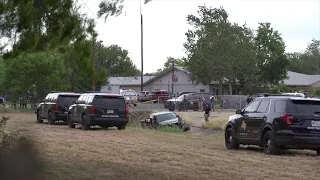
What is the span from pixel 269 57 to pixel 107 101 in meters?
55.3

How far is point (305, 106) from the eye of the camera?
16672 mm

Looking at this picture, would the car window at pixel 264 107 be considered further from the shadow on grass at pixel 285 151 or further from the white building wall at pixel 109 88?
the white building wall at pixel 109 88

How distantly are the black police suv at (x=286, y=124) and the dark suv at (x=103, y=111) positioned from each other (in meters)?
10.9

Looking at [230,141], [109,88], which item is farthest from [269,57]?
[230,141]

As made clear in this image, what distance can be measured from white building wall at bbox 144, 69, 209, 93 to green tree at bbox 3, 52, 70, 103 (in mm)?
32098

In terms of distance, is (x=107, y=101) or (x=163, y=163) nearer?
(x=163, y=163)

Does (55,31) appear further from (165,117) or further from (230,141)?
(165,117)

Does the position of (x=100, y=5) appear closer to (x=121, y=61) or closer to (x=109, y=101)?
(x=109, y=101)

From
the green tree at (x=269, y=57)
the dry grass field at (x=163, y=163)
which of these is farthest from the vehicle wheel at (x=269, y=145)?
the green tree at (x=269, y=57)

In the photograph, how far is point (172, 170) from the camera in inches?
492

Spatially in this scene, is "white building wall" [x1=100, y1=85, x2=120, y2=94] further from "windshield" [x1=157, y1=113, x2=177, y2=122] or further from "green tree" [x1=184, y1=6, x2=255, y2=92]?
"windshield" [x1=157, y1=113, x2=177, y2=122]

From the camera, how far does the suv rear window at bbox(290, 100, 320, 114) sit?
1656 centimetres

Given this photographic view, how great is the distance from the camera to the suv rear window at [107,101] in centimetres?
2781

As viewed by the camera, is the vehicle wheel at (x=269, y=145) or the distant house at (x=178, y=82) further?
the distant house at (x=178, y=82)
